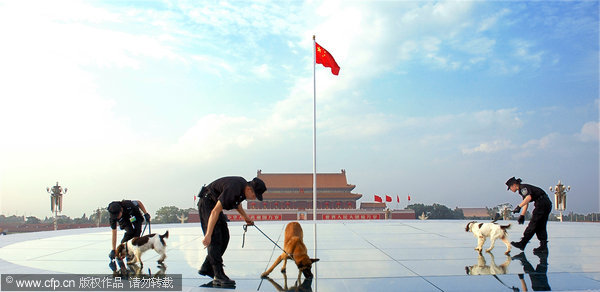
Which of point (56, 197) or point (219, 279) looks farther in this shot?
point (56, 197)

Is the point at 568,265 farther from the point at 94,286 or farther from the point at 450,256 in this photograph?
the point at 94,286

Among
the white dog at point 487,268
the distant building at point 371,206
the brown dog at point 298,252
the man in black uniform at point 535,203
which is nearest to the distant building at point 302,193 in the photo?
the distant building at point 371,206

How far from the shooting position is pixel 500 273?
4.91 meters

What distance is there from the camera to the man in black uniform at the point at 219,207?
13.1ft

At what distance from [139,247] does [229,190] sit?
7.49ft

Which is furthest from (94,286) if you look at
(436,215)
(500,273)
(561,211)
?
(436,215)

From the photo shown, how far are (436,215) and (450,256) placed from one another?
44251mm

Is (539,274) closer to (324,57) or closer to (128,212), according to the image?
(128,212)

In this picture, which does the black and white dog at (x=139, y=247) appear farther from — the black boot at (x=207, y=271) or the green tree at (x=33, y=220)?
the green tree at (x=33, y=220)

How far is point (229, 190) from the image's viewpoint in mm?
3977

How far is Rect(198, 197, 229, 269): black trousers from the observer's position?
420 centimetres

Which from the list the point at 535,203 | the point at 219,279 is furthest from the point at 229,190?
the point at 535,203

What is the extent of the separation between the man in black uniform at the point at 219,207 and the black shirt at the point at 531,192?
428cm

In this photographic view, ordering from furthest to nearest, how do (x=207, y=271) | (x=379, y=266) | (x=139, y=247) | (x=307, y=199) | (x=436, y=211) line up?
(x=436, y=211) < (x=307, y=199) < (x=139, y=247) < (x=379, y=266) < (x=207, y=271)
